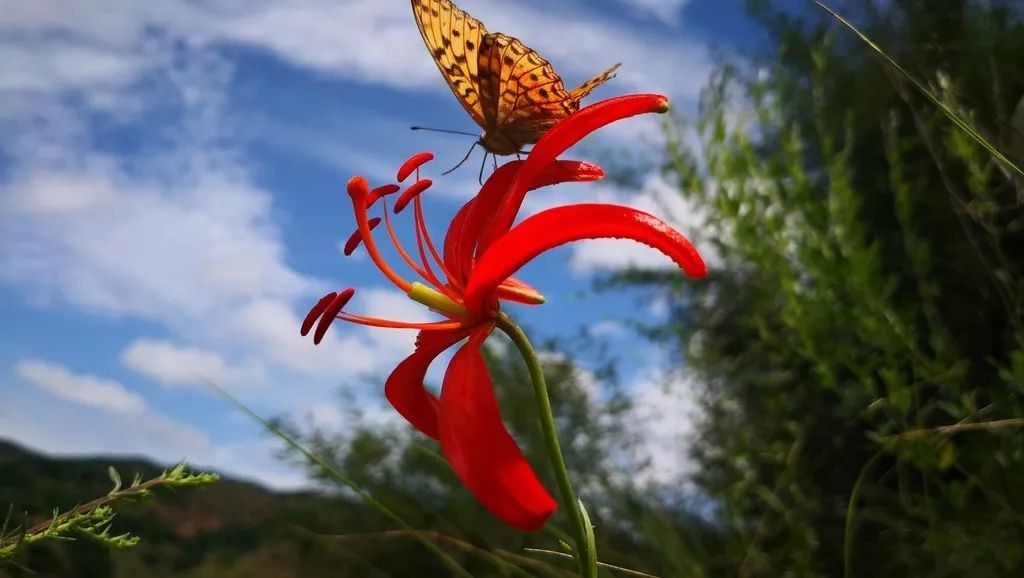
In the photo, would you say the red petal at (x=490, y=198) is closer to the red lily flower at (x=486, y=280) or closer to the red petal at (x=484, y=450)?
the red lily flower at (x=486, y=280)

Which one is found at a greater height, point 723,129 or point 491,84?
point 723,129

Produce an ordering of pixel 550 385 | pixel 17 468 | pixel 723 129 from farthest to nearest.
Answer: pixel 550 385 < pixel 17 468 < pixel 723 129

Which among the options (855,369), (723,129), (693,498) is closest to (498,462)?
(855,369)

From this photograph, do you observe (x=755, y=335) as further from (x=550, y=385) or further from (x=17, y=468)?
(x=17, y=468)

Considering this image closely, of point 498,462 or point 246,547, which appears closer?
point 498,462

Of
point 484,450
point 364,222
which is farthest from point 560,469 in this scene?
point 364,222

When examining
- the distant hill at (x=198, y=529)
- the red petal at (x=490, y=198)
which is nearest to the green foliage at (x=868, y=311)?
the red petal at (x=490, y=198)

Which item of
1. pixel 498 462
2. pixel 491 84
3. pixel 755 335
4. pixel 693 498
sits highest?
pixel 755 335
